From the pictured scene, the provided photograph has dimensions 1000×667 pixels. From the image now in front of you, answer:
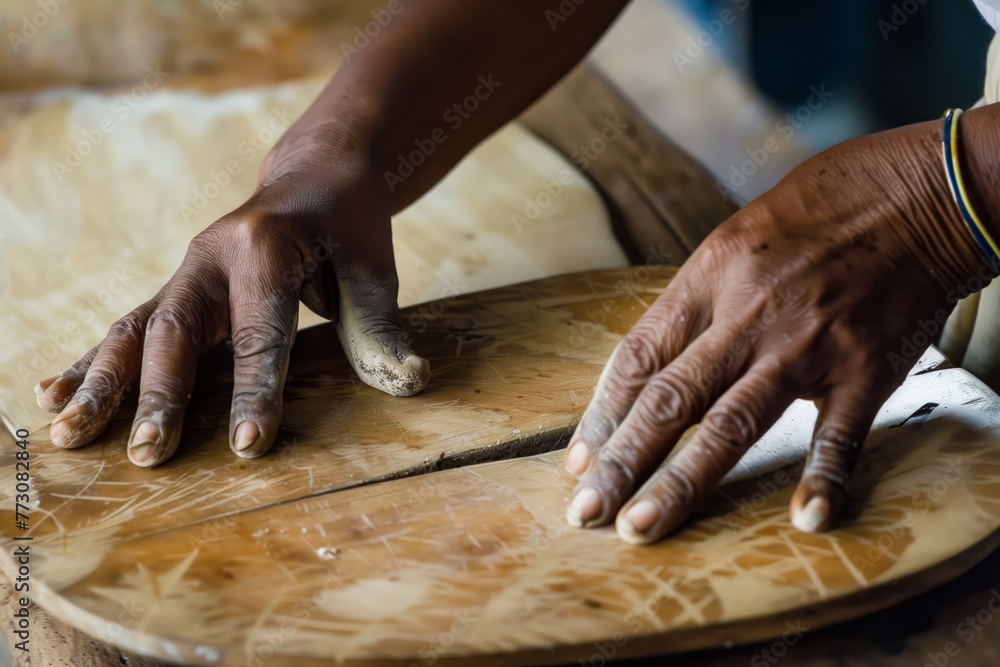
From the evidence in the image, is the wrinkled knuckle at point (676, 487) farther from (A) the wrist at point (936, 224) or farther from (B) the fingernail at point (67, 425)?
(B) the fingernail at point (67, 425)

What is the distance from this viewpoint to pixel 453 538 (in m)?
0.89

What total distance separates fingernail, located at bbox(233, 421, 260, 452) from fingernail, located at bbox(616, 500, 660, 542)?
44cm

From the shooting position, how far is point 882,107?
190 cm

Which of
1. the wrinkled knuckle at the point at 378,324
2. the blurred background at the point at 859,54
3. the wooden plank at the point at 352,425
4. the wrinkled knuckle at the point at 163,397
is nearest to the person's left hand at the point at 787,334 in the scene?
the wooden plank at the point at 352,425

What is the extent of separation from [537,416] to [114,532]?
0.51 m

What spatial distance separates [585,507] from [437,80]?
82 cm

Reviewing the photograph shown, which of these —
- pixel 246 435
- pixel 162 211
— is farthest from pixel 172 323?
pixel 162 211

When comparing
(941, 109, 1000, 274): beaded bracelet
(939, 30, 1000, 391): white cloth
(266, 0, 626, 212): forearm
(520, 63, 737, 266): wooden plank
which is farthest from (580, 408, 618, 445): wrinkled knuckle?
(520, 63, 737, 266): wooden plank

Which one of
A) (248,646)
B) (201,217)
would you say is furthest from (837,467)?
(201,217)

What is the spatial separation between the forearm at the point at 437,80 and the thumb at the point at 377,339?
0.71 feet

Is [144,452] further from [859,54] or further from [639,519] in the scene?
[859,54]

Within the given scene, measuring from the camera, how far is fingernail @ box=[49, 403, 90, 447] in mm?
1048

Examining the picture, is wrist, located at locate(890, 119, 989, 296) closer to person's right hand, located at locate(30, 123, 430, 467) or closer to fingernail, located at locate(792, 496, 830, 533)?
fingernail, located at locate(792, 496, 830, 533)

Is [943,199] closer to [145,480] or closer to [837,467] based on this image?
[837,467]
